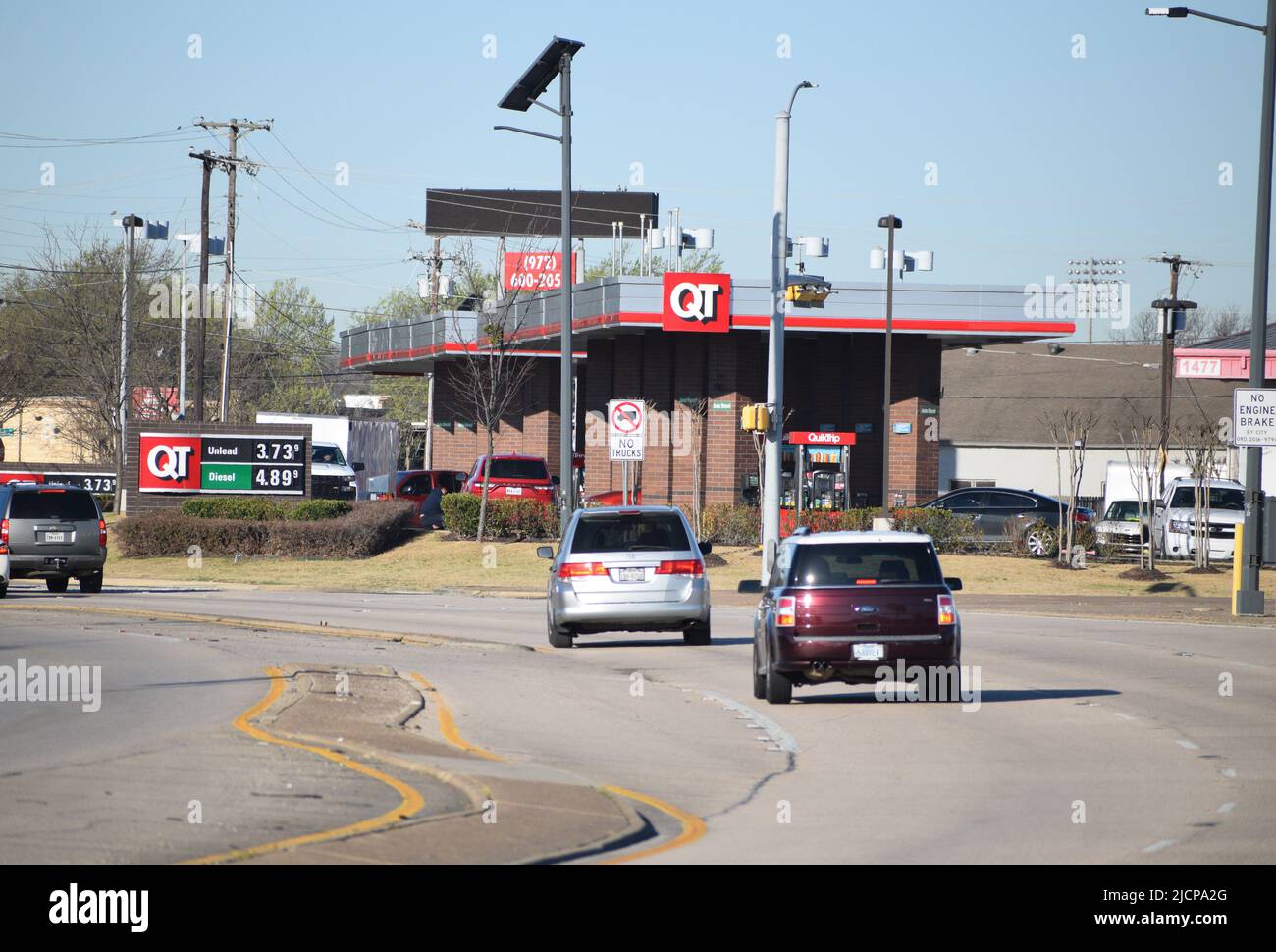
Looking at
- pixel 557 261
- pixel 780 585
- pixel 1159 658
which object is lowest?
pixel 1159 658

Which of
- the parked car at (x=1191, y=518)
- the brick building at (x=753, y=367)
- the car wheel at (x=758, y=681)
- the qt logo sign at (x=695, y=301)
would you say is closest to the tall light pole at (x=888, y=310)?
the brick building at (x=753, y=367)

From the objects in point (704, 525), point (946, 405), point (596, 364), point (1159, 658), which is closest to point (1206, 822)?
point (1159, 658)

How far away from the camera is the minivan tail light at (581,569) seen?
2017 cm

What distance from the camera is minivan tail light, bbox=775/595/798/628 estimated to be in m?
14.5

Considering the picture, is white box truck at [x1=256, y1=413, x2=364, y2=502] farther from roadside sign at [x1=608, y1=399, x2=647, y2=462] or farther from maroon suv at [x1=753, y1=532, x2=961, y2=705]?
maroon suv at [x1=753, y1=532, x2=961, y2=705]

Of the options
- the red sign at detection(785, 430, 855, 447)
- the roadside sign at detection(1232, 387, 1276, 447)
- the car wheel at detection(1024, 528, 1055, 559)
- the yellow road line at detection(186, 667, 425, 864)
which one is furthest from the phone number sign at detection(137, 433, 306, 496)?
the yellow road line at detection(186, 667, 425, 864)

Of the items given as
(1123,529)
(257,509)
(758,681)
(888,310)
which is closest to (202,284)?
(257,509)

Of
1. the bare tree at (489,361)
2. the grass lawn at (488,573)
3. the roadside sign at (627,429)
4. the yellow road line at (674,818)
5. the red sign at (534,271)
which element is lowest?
the grass lawn at (488,573)

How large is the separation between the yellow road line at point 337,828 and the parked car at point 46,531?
1604cm

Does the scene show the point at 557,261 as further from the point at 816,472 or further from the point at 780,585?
the point at 780,585

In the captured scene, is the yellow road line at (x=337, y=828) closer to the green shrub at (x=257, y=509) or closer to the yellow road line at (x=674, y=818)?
the yellow road line at (x=674, y=818)

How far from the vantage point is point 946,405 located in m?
77.2

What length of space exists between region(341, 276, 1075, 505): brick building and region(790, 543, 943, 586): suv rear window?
82.7 feet
